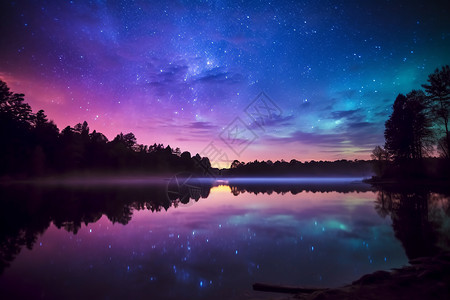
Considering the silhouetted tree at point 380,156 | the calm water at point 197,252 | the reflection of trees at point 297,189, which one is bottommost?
the calm water at point 197,252

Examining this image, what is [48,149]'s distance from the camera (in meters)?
77.7

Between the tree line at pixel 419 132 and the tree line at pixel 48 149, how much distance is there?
90356mm

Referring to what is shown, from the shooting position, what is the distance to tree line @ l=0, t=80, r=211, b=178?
64.8 m

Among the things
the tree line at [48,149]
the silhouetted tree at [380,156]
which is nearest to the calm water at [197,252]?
the silhouetted tree at [380,156]

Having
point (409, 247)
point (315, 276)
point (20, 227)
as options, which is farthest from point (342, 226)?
point (20, 227)

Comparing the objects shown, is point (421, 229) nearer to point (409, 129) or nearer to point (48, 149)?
point (409, 129)

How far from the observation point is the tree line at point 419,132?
35875 mm

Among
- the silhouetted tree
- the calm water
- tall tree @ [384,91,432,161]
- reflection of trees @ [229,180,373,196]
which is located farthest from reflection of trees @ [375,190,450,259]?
the silhouetted tree

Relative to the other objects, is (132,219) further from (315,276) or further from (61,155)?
(61,155)

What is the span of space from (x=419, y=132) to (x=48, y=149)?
100m

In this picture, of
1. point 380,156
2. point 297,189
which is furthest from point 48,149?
point 380,156

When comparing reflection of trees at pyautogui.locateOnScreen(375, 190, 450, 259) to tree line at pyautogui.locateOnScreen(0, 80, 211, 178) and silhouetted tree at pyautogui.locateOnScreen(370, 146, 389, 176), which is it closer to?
silhouetted tree at pyautogui.locateOnScreen(370, 146, 389, 176)

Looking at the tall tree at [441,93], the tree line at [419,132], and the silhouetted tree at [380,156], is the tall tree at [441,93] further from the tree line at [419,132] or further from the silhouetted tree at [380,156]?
the silhouetted tree at [380,156]

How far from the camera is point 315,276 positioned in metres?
7.25
